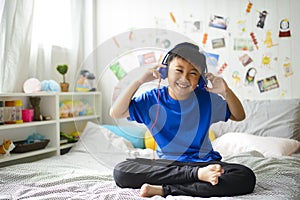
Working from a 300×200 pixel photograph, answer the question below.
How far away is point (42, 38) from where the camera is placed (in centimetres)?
250

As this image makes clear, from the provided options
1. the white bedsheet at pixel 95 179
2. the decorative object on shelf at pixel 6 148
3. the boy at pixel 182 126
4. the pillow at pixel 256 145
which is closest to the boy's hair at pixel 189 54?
the boy at pixel 182 126

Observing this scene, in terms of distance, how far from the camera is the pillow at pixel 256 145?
1.97m

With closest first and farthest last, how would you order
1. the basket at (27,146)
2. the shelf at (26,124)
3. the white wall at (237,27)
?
the shelf at (26,124) < the basket at (27,146) < the white wall at (237,27)

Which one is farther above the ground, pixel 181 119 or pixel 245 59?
pixel 245 59

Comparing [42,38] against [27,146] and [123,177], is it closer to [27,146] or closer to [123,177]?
[27,146]

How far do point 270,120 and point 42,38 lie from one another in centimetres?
169

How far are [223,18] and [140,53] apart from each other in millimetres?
1416

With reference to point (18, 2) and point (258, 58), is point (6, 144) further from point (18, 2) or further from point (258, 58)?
point (258, 58)

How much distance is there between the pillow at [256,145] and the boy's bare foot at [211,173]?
0.85m

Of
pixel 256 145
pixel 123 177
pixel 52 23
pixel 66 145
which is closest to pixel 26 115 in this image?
pixel 66 145

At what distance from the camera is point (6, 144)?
2.00 metres

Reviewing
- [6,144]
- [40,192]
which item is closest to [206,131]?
[40,192]

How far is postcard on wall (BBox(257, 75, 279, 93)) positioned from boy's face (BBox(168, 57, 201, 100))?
48.6 inches

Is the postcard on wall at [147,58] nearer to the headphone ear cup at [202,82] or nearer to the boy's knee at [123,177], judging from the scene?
the headphone ear cup at [202,82]
